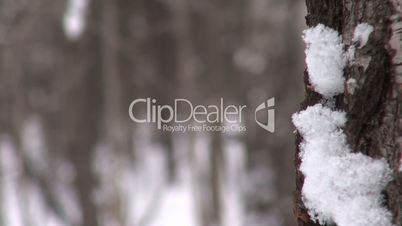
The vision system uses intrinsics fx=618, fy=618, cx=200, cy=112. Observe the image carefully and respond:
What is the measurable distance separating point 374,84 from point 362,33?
0.29 ft

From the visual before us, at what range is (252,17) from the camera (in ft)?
29.4

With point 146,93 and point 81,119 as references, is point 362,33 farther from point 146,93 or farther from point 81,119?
point 146,93

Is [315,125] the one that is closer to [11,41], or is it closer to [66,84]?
[11,41]

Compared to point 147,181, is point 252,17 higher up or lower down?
higher up

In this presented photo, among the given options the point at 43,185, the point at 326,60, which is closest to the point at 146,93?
the point at 43,185

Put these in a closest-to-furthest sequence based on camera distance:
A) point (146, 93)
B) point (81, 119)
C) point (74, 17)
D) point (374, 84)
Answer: point (374, 84), point (74, 17), point (81, 119), point (146, 93)

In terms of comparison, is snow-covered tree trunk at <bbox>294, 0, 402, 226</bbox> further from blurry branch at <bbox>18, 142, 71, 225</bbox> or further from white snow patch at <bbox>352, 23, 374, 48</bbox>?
blurry branch at <bbox>18, 142, 71, 225</bbox>

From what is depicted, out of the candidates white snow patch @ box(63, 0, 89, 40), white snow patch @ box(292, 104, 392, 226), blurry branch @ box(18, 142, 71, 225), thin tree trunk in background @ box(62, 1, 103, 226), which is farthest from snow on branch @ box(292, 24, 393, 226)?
thin tree trunk in background @ box(62, 1, 103, 226)

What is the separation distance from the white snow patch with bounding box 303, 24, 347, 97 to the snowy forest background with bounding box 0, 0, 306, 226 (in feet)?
12.5

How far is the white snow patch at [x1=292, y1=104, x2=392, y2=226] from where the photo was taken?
3.29 ft

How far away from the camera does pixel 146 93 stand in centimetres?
1045

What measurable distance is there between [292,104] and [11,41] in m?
3.71

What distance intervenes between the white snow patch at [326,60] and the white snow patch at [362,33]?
40mm

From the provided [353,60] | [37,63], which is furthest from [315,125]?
[37,63]
